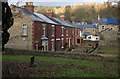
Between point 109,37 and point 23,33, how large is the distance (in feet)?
Result: 101

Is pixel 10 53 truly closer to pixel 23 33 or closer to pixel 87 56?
pixel 23 33

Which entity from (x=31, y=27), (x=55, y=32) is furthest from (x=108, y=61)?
(x=55, y=32)

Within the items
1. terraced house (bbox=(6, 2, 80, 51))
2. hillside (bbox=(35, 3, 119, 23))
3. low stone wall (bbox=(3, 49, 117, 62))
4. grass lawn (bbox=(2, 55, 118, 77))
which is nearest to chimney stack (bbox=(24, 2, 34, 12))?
terraced house (bbox=(6, 2, 80, 51))

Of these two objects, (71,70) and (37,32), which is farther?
(37,32)

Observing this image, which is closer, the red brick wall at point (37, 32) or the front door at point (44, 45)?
the red brick wall at point (37, 32)

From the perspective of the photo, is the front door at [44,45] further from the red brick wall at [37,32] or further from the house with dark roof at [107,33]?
the house with dark roof at [107,33]

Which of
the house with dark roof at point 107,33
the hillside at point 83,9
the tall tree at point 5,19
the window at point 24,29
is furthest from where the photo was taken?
the house with dark roof at point 107,33

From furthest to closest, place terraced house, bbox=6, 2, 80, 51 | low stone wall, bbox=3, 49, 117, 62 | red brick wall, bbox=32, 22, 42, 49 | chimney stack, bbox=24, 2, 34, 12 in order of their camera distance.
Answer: chimney stack, bbox=24, 2, 34, 12 → red brick wall, bbox=32, 22, 42, 49 → terraced house, bbox=6, 2, 80, 51 → low stone wall, bbox=3, 49, 117, 62

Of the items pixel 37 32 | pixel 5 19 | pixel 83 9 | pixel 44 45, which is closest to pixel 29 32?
pixel 37 32

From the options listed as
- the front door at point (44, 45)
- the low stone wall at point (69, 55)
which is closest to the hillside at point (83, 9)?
the low stone wall at point (69, 55)

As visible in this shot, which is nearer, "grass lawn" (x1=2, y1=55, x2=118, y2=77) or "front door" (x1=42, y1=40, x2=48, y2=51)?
"grass lawn" (x1=2, y1=55, x2=118, y2=77)

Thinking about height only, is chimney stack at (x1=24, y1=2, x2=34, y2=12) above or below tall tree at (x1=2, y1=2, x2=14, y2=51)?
above

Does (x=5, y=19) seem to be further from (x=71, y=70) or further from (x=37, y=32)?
(x=37, y=32)

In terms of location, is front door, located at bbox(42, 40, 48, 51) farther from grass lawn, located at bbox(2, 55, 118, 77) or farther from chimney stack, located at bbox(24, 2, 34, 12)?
grass lawn, located at bbox(2, 55, 118, 77)
